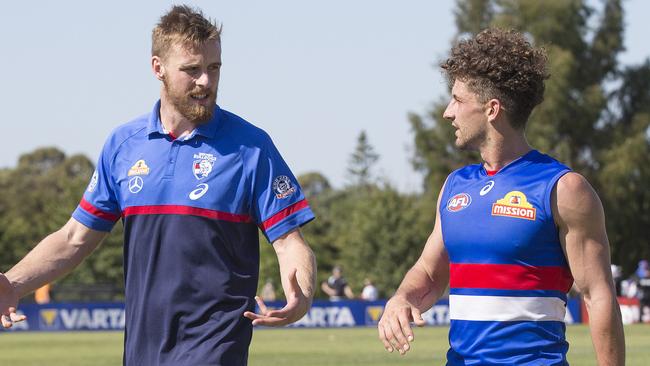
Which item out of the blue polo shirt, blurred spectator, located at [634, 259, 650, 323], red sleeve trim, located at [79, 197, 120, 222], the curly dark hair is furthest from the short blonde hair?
blurred spectator, located at [634, 259, 650, 323]

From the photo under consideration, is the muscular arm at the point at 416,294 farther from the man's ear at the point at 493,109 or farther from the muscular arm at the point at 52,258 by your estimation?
the muscular arm at the point at 52,258

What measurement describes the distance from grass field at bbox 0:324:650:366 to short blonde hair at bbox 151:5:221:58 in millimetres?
14921

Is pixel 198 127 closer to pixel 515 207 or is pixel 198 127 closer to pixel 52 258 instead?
pixel 52 258

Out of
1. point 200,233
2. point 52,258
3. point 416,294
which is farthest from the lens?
point 52,258

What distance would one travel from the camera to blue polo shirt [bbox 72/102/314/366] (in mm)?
6316

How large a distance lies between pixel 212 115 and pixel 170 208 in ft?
1.57

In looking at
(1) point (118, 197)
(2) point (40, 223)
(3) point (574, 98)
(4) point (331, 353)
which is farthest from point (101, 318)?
(2) point (40, 223)

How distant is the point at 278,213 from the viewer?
6.43m

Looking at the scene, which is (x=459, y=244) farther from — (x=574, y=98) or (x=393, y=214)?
(x=393, y=214)

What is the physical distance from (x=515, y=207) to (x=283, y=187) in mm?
1147

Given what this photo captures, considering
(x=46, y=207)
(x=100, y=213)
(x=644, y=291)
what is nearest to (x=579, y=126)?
(x=644, y=291)

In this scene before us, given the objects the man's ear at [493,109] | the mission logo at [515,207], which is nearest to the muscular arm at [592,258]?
the mission logo at [515,207]

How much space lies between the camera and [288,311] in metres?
5.91

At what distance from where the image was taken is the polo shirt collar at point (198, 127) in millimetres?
6578
